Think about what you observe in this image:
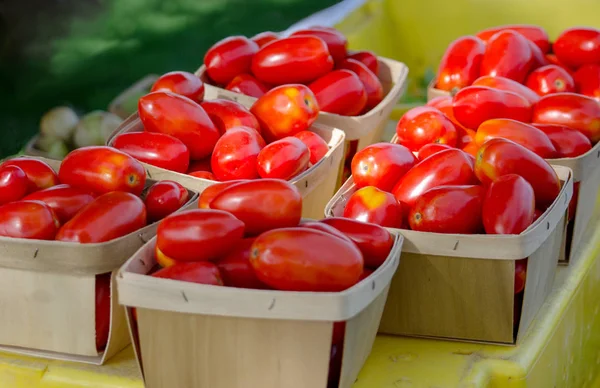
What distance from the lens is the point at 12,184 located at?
1384mm

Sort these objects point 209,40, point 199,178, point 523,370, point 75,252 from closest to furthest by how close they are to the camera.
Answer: point 75,252, point 523,370, point 199,178, point 209,40

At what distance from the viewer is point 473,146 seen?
1.71 m

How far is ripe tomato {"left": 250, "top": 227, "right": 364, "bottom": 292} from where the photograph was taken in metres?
1.14

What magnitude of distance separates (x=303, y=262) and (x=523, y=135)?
0.71m

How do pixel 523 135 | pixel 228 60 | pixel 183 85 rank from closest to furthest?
pixel 523 135
pixel 183 85
pixel 228 60

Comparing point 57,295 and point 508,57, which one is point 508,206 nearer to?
point 57,295

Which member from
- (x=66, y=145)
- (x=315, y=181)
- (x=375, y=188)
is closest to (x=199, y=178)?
(x=315, y=181)

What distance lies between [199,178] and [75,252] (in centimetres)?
38

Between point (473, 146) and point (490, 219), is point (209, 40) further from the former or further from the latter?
point (490, 219)

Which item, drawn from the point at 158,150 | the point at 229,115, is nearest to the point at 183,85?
the point at 229,115

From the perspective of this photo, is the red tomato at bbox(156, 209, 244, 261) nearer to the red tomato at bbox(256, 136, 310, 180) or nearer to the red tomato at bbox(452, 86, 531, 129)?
the red tomato at bbox(256, 136, 310, 180)

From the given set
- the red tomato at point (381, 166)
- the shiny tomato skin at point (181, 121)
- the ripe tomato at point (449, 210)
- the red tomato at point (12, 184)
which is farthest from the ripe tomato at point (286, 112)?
the red tomato at point (12, 184)

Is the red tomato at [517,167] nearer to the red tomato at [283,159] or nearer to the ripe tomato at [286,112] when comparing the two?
the red tomato at [283,159]

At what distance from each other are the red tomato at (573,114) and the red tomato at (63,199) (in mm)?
988
